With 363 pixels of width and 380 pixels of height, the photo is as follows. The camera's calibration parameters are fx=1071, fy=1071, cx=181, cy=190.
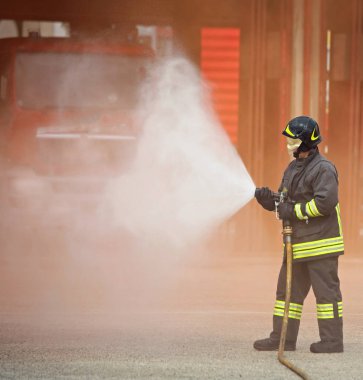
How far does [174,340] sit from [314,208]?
1260mm

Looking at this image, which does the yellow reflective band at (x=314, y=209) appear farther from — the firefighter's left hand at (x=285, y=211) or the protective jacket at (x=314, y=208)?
the firefighter's left hand at (x=285, y=211)

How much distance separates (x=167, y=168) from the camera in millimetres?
11477

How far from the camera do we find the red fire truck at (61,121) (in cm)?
1134

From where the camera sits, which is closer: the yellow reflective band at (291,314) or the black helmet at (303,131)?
the black helmet at (303,131)

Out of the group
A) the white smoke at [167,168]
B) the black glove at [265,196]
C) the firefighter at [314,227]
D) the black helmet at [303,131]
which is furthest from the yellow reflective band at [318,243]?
the white smoke at [167,168]

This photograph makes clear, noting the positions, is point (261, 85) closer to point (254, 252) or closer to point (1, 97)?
point (254, 252)

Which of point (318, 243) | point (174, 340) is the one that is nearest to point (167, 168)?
point (174, 340)

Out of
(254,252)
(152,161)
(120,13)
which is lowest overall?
(254,252)

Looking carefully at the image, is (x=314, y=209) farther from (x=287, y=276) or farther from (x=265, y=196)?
(x=287, y=276)

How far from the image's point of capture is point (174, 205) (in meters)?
11.8

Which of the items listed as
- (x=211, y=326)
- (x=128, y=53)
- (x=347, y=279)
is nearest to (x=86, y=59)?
(x=128, y=53)

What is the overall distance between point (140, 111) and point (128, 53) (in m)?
0.66

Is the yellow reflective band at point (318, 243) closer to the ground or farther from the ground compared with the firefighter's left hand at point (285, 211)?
closer to the ground

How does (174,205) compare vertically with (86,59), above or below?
below
